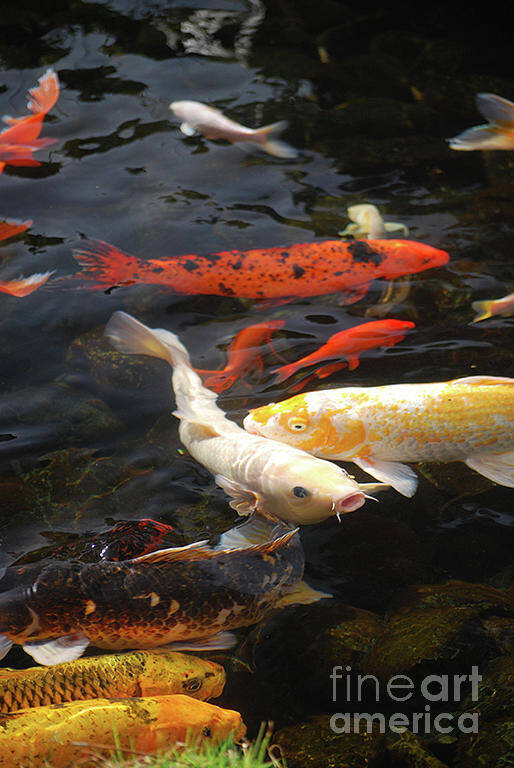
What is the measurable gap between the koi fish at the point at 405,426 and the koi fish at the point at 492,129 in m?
3.47

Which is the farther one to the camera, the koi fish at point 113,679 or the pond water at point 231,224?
the pond water at point 231,224

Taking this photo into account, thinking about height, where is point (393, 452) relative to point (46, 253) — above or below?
below

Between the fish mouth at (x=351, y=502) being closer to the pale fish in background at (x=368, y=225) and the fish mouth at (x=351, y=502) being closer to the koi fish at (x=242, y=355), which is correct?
the koi fish at (x=242, y=355)

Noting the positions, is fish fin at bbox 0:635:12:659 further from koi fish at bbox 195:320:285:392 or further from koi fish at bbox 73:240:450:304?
koi fish at bbox 73:240:450:304

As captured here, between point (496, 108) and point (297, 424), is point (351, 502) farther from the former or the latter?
point (496, 108)

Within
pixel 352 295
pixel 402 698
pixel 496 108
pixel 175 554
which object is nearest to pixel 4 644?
pixel 175 554

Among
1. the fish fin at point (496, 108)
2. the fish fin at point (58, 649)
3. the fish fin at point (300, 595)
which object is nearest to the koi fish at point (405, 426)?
the fish fin at point (300, 595)

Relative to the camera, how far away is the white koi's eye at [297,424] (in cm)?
405

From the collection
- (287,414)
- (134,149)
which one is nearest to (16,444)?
(287,414)

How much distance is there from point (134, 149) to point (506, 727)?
19.9ft

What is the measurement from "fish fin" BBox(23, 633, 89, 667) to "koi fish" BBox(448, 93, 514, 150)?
576 centimetres

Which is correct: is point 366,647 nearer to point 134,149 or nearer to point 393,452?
point 393,452

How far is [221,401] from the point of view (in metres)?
4.59

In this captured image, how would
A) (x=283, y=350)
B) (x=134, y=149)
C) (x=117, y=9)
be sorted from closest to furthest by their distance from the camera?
(x=283, y=350)
(x=134, y=149)
(x=117, y=9)
